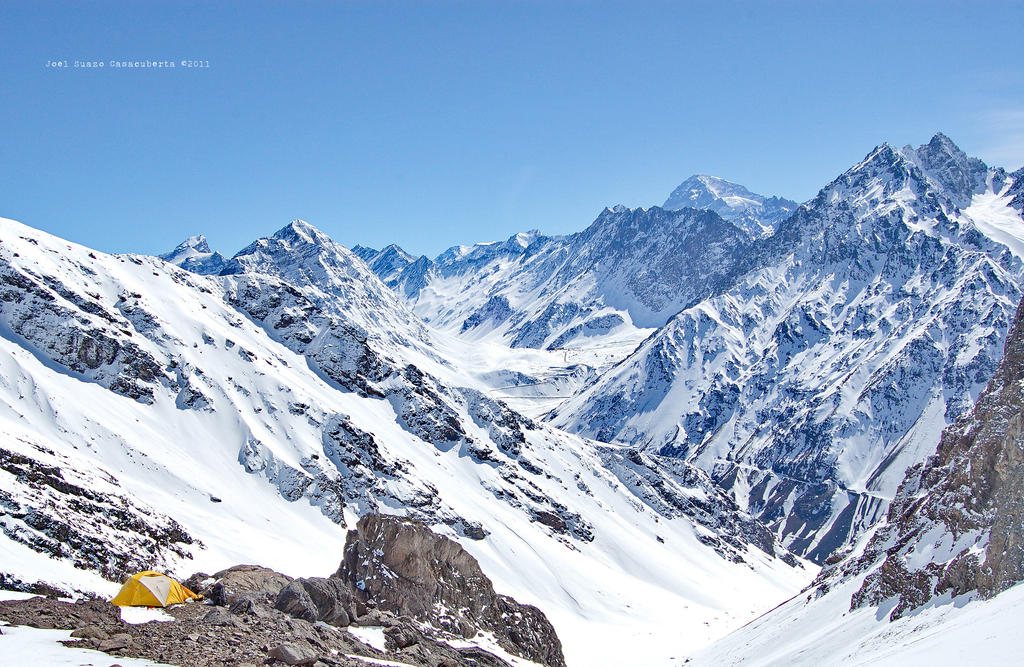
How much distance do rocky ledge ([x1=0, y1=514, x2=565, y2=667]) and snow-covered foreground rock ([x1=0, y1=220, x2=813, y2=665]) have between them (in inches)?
554

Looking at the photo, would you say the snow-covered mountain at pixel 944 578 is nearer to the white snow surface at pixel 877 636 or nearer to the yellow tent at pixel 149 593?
the white snow surface at pixel 877 636

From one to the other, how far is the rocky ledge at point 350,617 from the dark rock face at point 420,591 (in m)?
0.09

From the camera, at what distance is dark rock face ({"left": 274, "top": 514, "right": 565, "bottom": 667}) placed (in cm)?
4434

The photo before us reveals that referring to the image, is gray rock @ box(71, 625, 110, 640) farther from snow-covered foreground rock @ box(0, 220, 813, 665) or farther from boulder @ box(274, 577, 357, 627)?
snow-covered foreground rock @ box(0, 220, 813, 665)

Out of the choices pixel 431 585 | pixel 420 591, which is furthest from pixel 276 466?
pixel 420 591

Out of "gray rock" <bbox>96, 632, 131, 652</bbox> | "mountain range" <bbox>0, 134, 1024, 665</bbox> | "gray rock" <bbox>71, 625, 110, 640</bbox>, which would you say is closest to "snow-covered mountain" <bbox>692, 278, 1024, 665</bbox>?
"mountain range" <bbox>0, 134, 1024, 665</bbox>

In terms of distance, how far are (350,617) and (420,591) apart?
10.9 meters

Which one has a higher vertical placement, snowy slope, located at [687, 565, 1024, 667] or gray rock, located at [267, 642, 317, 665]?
snowy slope, located at [687, 565, 1024, 667]

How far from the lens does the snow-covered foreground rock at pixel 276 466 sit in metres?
73.1

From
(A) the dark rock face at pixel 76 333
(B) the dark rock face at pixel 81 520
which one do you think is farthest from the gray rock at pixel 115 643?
(A) the dark rock face at pixel 76 333

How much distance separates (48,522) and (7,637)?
36980 millimetres

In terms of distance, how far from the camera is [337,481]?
4678 inches

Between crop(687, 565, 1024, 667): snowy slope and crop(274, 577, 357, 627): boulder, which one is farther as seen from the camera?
crop(274, 577, 357, 627): boulder

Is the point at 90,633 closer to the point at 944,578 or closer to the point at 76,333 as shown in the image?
the point at 944,578
